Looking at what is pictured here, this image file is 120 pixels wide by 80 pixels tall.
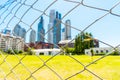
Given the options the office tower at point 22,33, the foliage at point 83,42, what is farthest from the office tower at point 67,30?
the office tower at point 22,33

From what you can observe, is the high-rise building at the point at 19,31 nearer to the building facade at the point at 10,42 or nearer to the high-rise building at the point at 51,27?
the building facade at the point at 10,42

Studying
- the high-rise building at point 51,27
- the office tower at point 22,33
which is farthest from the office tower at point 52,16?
the office tower at point 22,33

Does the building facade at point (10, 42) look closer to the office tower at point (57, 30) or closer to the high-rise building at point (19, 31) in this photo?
the high-rise building at point (19, 31)

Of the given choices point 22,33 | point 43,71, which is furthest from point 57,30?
point 43,71

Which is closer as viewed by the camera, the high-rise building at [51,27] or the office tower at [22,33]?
the high-rise building at [51,27]

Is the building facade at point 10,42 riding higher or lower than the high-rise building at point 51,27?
lower

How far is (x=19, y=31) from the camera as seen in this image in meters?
0.58

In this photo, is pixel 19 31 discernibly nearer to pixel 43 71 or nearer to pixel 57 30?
pixel 57 30

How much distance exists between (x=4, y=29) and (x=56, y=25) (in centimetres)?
27

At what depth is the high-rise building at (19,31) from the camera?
1.82 feet

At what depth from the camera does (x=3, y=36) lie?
0.67 metres

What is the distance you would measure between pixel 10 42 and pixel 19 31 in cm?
6

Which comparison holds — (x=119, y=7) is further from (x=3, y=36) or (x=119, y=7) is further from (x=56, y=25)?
(x=3, y=36)

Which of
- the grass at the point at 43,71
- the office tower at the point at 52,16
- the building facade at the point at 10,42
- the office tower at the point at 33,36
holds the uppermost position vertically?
the office tower at the point at 52,16
